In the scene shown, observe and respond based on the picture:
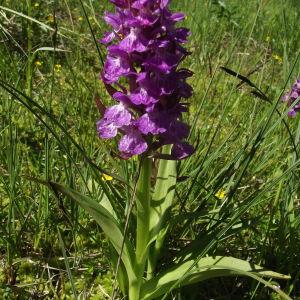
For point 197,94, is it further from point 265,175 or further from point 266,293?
point 266,293

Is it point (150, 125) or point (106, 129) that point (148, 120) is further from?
point (106, 129)

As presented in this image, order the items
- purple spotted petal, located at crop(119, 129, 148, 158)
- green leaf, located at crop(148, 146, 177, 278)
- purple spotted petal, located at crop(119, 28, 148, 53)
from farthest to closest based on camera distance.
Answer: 1. green leaf, located at crop(148, 146, 177, 278)
2. purple spotted petal, located at crop(119, 129, 148, 158)
3. purple spotted petal, located at crop(119, 28, 148, 53)

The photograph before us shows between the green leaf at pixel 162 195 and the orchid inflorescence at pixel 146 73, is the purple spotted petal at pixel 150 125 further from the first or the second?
the green leaf at pixel 162 195

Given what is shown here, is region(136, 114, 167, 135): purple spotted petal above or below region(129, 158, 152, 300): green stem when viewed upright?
above

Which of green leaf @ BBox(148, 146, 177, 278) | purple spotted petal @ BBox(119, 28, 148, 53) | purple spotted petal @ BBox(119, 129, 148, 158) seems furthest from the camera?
green leaf @ BBox(148, 146, 177, 278)

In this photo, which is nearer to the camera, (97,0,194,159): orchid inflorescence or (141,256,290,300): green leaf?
(97,0,194,159): orchid inflorescence

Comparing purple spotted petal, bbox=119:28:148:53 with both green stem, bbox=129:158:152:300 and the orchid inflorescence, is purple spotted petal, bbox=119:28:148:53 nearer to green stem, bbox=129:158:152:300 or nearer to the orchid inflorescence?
the orchid inflorescence

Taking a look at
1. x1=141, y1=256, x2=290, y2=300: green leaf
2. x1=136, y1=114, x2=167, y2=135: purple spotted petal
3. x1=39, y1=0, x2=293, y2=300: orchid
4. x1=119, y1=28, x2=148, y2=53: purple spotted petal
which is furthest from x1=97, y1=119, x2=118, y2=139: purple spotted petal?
x1=141, y1=256, x2=290, y2=300: green leaf
